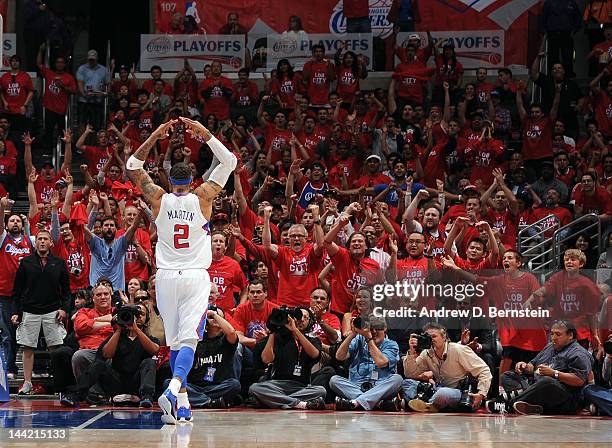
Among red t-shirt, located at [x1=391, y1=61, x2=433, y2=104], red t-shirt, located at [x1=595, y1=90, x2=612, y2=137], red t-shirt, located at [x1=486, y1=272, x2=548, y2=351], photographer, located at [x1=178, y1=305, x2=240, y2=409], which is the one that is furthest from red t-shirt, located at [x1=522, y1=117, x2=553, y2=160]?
photographer, located at [x1=178, y1=305, x2=240, y2=409]

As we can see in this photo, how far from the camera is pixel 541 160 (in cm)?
2183

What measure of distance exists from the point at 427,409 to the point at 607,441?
3.26 m

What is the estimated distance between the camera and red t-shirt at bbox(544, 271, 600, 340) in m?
14.6

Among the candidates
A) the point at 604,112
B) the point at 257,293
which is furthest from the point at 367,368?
the point at 604,112

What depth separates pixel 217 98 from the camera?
76.6ft

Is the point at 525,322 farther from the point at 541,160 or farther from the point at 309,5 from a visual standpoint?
the point at 309,5

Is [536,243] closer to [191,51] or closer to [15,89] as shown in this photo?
[191,51]

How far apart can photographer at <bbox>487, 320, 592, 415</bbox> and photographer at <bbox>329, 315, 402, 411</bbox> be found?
1.26 m

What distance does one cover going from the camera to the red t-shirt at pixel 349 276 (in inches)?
603

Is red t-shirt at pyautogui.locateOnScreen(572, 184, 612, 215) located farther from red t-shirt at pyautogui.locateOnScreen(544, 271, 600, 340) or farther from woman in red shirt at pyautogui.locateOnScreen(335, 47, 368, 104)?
woman in red shirt at pyautogui.locateOnScreen(335, 47, 368, 104)

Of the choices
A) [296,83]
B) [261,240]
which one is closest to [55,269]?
[261,240]

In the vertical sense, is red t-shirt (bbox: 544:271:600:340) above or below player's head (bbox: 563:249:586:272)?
below

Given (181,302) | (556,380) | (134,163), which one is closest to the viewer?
(181,302)

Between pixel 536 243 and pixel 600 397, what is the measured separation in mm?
5549
